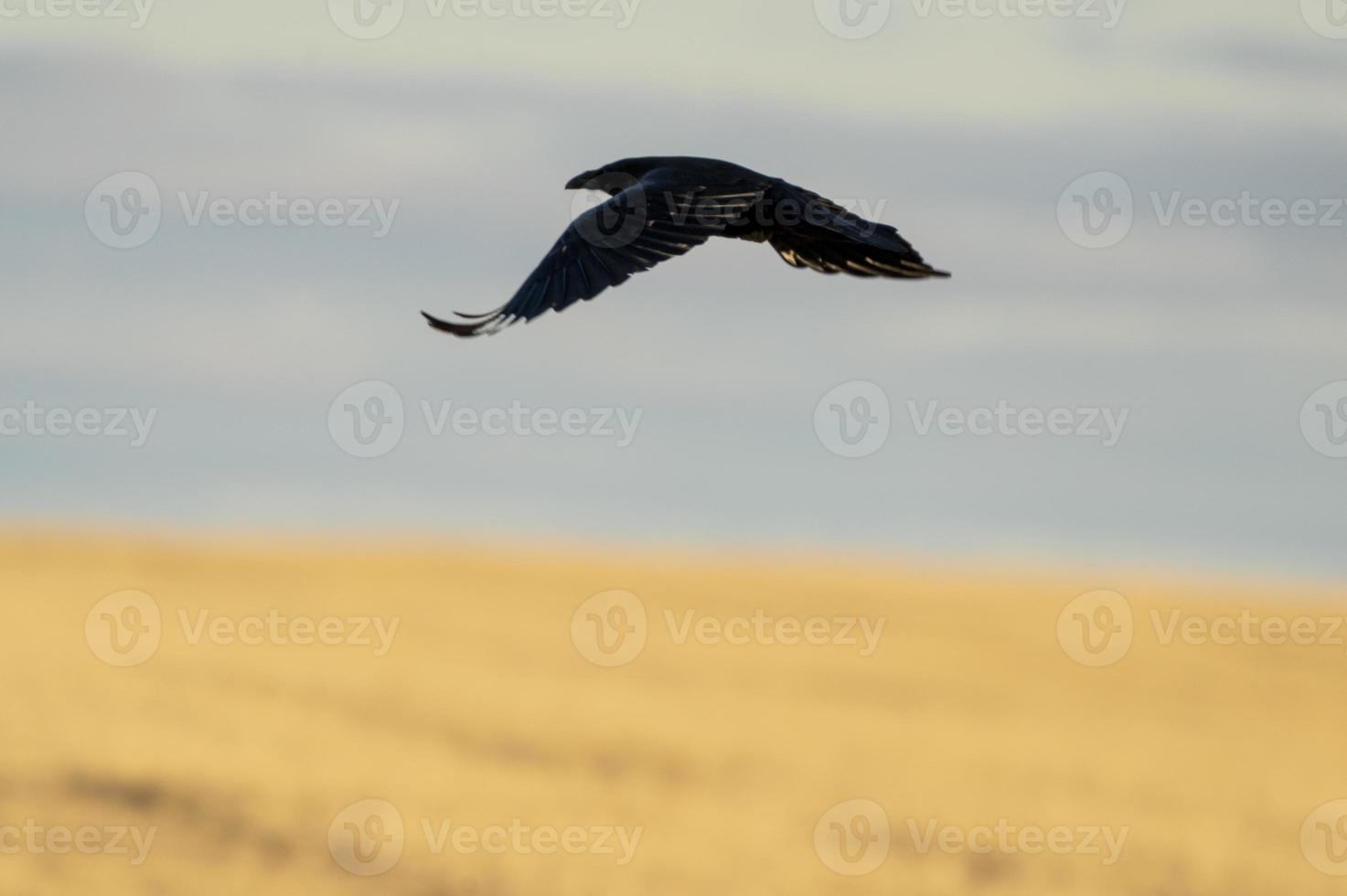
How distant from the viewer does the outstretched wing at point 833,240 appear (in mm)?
9305

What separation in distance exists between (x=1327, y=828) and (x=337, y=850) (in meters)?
16.6

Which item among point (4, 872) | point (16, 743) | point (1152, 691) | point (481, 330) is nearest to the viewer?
point (481, 330)

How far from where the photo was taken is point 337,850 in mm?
34375

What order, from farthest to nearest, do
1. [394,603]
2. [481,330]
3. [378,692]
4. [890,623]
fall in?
[890,623]
[394,603]
[378,692]
[481,330]

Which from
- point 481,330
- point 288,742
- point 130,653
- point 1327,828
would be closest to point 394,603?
point 130,653

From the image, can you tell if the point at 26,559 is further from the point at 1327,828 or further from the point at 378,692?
the point at 1327,828

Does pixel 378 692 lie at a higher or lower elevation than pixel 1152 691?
lower
